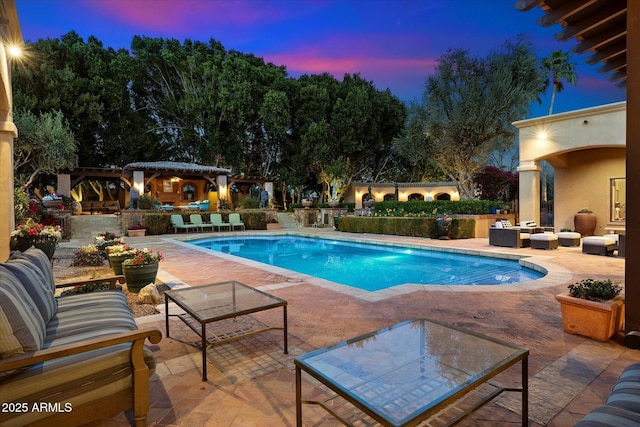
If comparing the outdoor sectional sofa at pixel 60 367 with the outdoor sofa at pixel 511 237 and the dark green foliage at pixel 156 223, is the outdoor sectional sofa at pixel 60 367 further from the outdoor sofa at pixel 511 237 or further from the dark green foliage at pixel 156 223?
the dark green foliage at pixel 156 223

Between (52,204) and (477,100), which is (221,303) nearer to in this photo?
(52,204)

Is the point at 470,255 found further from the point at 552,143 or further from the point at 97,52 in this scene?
the point at 97,52

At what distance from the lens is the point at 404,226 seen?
1377 cm

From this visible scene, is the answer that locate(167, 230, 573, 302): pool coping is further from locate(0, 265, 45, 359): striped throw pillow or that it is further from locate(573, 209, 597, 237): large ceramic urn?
locate(573, 209, 597, 237): large ceramic urn

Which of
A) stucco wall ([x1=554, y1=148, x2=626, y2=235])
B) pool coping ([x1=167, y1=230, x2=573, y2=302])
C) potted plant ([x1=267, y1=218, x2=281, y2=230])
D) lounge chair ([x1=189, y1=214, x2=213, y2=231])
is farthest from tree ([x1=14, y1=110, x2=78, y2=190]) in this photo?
stucco wall ([x1=554, y1=148, x2=626, y2=235])

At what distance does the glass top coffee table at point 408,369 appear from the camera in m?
1.59

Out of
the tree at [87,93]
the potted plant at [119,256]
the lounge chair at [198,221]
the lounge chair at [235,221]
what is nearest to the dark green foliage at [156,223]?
the lounge chair at [198,221]

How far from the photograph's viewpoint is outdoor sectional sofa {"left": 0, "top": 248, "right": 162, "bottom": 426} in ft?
5.53

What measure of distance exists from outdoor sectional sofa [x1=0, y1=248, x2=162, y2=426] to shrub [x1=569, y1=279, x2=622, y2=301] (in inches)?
156

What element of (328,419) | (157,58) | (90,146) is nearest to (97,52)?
(157,58)

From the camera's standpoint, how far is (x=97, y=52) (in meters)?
22.9

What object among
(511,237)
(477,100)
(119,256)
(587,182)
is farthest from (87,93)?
(587,182)

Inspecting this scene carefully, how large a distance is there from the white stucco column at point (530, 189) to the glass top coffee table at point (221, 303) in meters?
11.5

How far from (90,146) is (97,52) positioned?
20.6 ft
